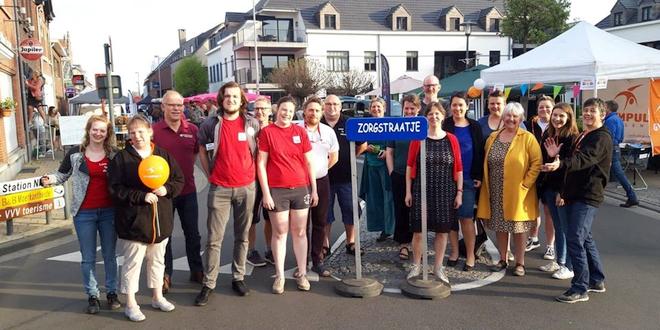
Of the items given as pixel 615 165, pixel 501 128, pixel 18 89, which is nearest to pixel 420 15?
pixel 18 89

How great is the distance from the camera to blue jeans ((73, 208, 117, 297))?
425cm

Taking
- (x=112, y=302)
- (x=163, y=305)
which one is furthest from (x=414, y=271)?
(x=112, y=302)

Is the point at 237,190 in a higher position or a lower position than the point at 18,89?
lower

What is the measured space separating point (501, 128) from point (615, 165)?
483 cm

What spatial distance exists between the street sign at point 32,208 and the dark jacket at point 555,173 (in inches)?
257

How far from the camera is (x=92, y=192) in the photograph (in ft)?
13.8

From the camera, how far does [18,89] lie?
1562 cm

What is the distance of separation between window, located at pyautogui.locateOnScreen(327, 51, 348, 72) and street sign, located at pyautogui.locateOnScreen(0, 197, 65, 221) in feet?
115

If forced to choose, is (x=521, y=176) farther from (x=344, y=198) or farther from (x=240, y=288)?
(x=240, y=288)

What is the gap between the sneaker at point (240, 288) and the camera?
472cm

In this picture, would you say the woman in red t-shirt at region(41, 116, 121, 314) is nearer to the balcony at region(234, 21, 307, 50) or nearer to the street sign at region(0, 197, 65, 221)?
the street sign at region(0, 197, 65, 221)

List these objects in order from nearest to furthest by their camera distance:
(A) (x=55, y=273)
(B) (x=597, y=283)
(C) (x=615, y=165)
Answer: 1. (B) (x=597, y=283)
2. (A) (x=55, y=273)
3. (C) (x=615, y=165)

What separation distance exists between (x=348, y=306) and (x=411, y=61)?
4078 centimetres

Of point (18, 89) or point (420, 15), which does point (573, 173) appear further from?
point (420, 15)
